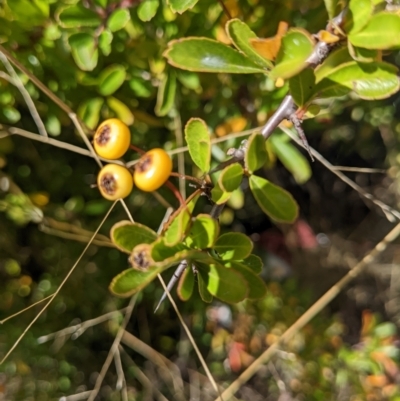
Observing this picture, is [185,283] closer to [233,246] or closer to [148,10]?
[233,246]

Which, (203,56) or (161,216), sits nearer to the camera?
(203,56)

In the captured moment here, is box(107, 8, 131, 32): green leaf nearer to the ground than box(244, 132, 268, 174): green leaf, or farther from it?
farther from it

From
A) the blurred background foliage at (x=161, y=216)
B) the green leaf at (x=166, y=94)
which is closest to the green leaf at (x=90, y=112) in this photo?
the blurred background foliage at (x=161, y=216)

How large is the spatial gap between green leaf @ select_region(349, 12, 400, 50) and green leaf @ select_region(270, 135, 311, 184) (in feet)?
1.55

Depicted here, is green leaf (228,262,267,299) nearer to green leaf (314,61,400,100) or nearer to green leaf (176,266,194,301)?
green leaf (176,266,194,301)

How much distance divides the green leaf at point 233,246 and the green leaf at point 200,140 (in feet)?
0.28

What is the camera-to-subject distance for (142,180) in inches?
19.3

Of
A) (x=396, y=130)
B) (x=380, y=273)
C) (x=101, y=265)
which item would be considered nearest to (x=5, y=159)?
(x=101, y=265)

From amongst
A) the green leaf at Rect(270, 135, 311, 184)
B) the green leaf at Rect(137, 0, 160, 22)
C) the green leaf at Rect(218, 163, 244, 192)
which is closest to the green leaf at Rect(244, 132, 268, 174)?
the green leaf at Rect(218, 163, 244, 192)

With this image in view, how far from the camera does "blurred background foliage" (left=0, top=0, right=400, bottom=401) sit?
0.76 m

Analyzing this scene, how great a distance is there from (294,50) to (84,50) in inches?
15.6

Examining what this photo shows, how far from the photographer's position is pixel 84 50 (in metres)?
0.67

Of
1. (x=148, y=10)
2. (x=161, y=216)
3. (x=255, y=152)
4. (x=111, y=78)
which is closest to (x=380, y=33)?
(x=255, y=152)

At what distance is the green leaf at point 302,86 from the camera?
0.42m
